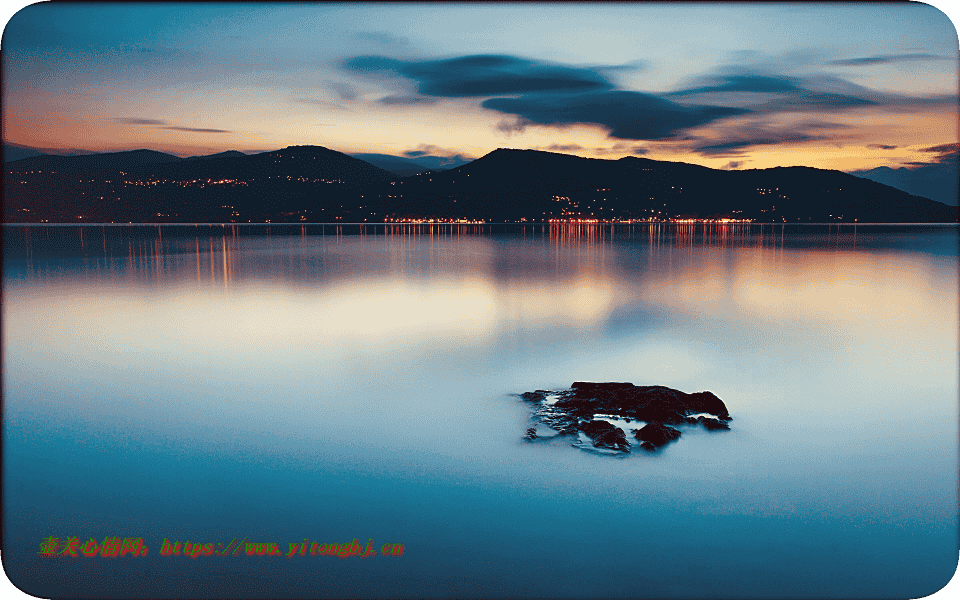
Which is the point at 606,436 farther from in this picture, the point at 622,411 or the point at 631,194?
the point at 631,194

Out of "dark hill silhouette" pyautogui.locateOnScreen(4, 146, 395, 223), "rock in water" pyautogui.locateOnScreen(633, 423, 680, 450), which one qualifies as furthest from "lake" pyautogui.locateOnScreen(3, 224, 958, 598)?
"dark hill silhouette" pyautogui.locateOnScreen(4, 146, 395, 223)

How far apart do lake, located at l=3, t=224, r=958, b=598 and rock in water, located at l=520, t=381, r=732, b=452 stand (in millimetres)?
201

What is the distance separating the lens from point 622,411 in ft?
22.4

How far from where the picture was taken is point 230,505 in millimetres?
4945

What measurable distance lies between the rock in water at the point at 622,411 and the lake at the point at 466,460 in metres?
0.20

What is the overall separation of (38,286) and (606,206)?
496ft

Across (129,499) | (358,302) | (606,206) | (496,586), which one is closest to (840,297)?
(358,302)

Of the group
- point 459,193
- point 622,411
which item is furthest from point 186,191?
point 622,411

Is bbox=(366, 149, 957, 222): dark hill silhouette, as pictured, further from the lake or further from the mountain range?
the lake

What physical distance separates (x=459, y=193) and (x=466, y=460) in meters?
165

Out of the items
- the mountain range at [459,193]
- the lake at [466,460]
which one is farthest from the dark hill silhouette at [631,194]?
the lake at [466,460]

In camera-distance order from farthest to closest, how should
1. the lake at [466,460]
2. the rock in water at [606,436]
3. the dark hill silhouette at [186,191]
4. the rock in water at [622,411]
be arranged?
the dark hill silhouette at [186,191] → the rock in water at [622,411] → the rock in water at [606,436] → the lake at [466,460]

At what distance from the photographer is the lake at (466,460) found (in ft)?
13.8

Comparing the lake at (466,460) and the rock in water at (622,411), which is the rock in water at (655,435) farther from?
the lake at (466,460)
